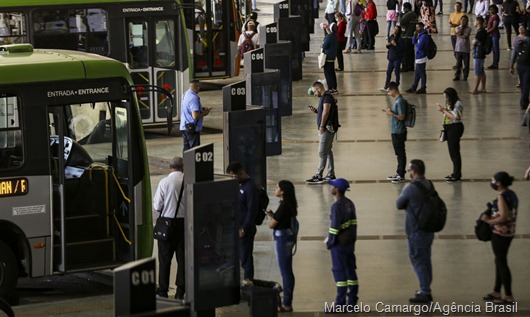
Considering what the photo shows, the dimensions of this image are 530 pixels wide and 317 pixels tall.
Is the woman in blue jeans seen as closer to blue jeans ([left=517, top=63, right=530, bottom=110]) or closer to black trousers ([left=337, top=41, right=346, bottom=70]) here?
blue jeans ([left=517, top=63, right=530, bottom=110])

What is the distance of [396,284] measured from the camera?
16.0 metres

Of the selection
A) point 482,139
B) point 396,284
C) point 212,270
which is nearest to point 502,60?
point 482,139

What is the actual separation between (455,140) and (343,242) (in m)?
8.07

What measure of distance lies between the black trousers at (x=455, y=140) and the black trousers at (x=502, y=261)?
7.23 m

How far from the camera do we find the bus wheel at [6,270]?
15555 millimetres

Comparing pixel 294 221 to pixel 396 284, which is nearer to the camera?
pixel 294 221

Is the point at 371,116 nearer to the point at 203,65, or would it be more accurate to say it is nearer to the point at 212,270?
the point at 203,65

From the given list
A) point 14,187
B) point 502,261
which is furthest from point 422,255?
point 14,187

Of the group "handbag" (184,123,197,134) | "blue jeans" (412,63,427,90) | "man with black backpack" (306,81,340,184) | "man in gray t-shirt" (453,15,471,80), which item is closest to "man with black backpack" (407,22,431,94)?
"blue jeans" (412,63,427,90)

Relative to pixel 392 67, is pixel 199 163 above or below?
above

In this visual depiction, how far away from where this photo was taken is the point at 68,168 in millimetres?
16359

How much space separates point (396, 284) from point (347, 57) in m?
26.3

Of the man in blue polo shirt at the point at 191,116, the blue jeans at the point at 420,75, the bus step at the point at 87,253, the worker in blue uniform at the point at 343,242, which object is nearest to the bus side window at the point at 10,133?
the bus step at the point at 87,253

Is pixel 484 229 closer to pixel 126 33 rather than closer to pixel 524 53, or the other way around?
pixel 126 33
